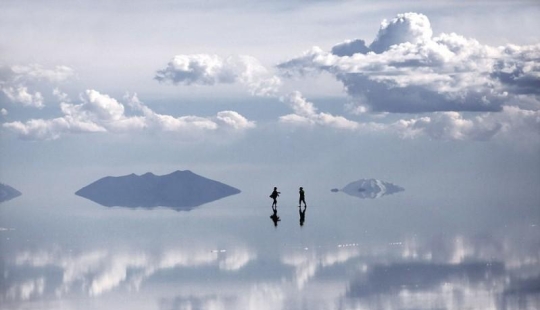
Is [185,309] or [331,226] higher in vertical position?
[331,226]

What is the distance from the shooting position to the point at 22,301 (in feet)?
184

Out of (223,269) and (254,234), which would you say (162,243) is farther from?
(223,269)

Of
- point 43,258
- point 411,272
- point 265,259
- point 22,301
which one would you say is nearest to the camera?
point 22,301

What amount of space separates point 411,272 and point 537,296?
1117 cm

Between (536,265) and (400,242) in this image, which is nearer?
(536,265)

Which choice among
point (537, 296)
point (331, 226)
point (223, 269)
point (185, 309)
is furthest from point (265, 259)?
point (331, 226)

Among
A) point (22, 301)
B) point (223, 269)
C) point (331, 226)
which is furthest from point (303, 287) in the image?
point (331, 226)

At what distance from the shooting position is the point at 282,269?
6512 centimetres

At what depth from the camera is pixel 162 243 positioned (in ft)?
293

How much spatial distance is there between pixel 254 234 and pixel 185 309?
41145mm

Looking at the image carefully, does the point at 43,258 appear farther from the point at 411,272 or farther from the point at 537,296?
the point at 537,296

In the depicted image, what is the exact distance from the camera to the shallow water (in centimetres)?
5488

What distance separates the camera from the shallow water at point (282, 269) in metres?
54.9

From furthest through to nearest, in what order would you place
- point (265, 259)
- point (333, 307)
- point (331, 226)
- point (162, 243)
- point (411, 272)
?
point (331, 226) → point (162, 243) → point (265, 259) → point (411, 272) → point (333, 307)
